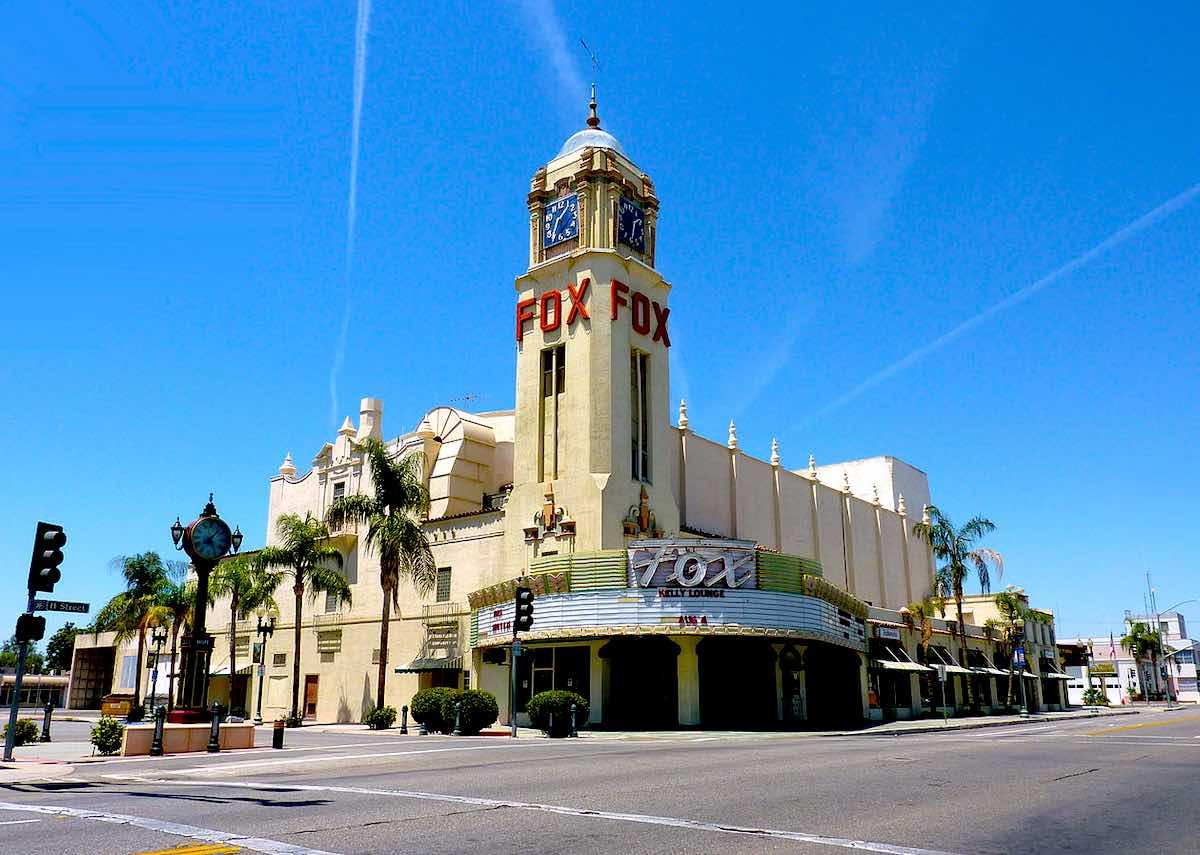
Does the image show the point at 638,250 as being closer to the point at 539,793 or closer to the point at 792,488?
the point at 792,488

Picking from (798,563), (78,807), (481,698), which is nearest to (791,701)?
(798,563)

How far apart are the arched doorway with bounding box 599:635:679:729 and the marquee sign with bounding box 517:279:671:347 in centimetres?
1700

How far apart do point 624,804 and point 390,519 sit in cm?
3514

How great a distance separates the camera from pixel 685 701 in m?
37.6

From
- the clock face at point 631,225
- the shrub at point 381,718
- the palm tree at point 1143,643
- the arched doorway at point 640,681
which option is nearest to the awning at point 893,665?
the arched doorway at point 640,681

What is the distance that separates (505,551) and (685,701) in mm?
14446

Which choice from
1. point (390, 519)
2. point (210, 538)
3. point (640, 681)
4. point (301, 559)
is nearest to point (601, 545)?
point (640, 681)

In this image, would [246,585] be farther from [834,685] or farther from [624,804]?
[624,804]

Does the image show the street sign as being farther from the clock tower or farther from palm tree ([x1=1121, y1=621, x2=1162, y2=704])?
palm tree ([x1=1121, y1=621, x2=1162, y2=704])

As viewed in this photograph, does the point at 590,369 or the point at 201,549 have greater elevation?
the point at 590,369

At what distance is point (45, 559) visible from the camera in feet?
63.6

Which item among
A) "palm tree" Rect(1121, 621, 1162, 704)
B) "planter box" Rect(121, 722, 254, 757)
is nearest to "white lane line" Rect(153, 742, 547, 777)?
"planter box" Rect(121, 722, 254, 757)

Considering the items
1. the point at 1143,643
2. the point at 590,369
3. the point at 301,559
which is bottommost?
the point at 1143,643

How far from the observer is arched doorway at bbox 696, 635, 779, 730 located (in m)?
39.7
